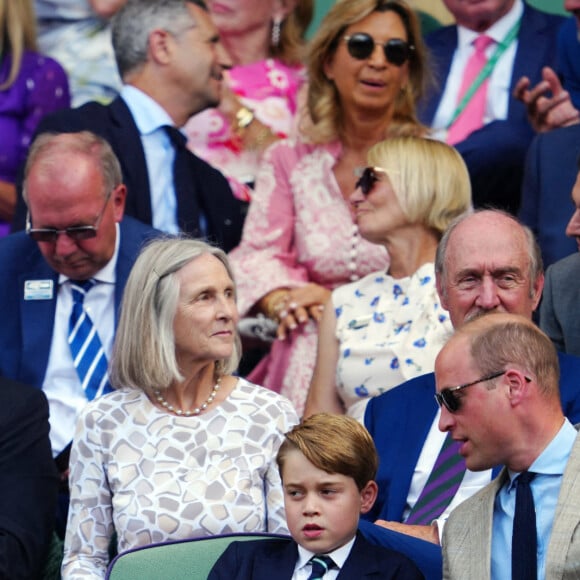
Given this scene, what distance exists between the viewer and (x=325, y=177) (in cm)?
574

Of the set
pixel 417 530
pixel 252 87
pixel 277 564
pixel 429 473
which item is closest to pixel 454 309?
pixel 429 473

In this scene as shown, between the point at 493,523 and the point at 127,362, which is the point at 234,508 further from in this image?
the point at 493,523

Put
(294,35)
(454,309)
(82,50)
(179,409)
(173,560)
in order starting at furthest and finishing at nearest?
(82,50) → (294,35) → (454,309) → (179,409) → (173,560)

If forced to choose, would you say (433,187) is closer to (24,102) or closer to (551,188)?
(551,188)

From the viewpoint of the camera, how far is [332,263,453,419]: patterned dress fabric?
4809mm

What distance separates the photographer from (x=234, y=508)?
406 cm

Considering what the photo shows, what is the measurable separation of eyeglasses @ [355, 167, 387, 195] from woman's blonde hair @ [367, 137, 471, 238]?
0.09 meters

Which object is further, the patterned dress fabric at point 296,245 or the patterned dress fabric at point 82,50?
the patterned dress fabric at point 82,50

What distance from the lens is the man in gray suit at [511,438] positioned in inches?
135

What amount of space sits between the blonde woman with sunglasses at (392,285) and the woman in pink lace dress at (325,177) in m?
0.42

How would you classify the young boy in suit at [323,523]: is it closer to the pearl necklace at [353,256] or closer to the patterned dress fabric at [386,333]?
the patterned dress fabric at [386,333]

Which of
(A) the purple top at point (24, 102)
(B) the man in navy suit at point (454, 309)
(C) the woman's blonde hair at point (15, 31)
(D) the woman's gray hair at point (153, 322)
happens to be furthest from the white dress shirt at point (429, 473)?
(C) the woman's blonde hair at point (15, 31)

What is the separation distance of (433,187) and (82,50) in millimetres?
2338

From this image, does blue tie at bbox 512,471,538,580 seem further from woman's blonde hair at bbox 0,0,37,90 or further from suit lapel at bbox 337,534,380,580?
woman's blonde hair at bbox 0,0,37,90
